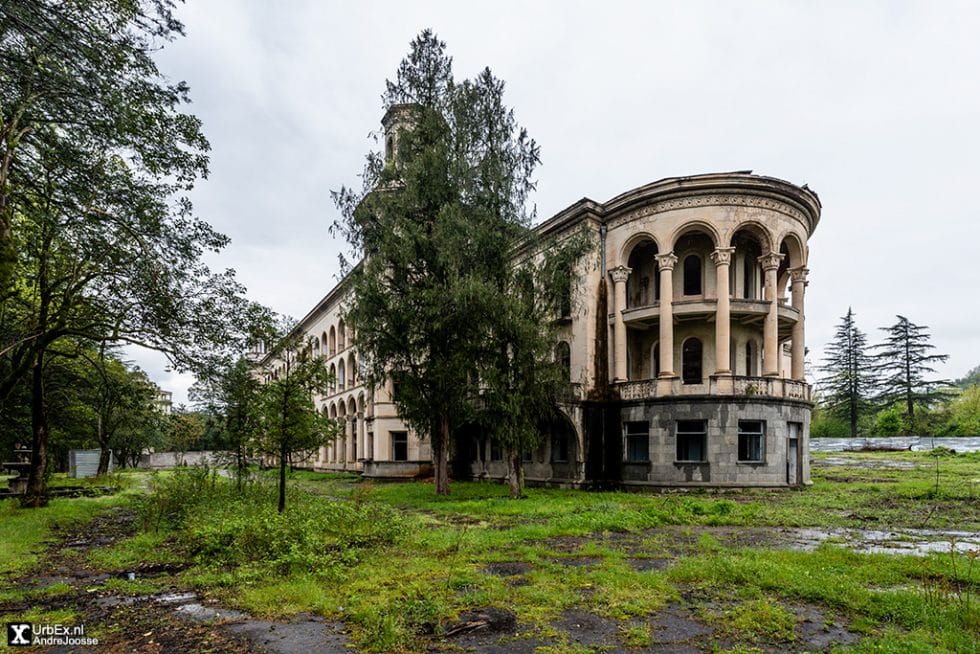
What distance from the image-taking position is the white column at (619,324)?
2378 centimetres

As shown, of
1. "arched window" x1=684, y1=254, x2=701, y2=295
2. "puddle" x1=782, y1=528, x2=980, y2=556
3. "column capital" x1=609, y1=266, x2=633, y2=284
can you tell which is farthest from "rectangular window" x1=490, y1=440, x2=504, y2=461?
"puddle" x1=782, y1=528, x2=980, y2=556

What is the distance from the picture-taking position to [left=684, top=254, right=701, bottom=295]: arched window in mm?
24120

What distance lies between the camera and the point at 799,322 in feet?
80.2

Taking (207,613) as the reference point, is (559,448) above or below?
below

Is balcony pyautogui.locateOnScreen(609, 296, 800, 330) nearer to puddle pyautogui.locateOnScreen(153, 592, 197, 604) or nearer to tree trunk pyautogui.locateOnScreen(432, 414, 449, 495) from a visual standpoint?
tree trunk pyautogui.locateOnScreen(432, 414, 449, 495)

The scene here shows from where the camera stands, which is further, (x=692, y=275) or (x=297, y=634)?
(x=692, y=275)

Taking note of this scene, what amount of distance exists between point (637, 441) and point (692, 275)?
25.2 ft

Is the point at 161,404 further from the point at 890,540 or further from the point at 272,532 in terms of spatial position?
the point at 890,540

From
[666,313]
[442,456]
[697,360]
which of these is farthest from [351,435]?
Answer: [666,313]

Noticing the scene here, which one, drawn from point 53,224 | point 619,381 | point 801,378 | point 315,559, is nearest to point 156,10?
point 53,224

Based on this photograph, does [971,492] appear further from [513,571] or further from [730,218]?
[513,571]

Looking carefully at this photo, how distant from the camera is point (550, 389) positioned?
20078mm

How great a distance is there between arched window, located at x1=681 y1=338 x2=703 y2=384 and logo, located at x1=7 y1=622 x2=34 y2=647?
2253cm

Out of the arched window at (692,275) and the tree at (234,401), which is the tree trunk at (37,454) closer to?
the tree at (234,401)
